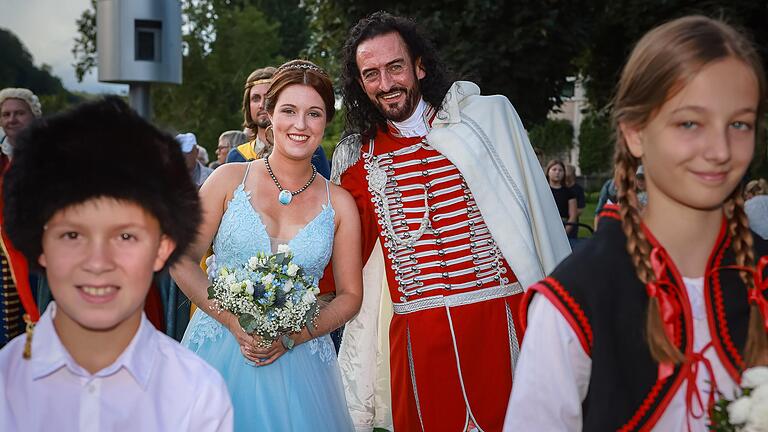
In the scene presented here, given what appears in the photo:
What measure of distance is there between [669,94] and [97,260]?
1.44m

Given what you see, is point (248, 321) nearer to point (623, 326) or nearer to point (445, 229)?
point (445, 229)

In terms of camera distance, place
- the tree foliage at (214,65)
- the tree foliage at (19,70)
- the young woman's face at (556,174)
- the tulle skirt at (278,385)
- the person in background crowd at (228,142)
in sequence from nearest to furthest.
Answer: the tulle skirt at (278,385) → the person in background crowd at (228,142) → the tree foliage at (19,70) → the young woman's face at (556,174) → the tree foliage at (214,65)

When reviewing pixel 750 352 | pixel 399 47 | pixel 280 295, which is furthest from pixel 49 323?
pixel 399 47

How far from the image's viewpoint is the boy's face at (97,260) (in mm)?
2213

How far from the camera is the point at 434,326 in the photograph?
4324mm

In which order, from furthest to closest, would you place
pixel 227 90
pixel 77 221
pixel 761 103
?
1. pixel 227 90
2. pixel 761 103
3. pixel 77 221

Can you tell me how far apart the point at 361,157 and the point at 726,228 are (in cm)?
234

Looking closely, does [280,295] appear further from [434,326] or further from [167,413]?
[167,413]

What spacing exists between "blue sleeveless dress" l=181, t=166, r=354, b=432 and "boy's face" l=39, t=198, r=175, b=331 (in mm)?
1698

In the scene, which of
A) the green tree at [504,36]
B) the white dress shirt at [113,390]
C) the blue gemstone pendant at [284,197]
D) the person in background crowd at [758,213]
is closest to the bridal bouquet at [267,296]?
the blue gemstone pendant at [284,197]

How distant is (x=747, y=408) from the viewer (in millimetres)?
2049

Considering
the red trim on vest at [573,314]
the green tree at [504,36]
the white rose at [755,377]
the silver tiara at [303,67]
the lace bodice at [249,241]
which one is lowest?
the white rose at [755,377]

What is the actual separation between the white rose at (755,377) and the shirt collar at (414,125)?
8.42ft

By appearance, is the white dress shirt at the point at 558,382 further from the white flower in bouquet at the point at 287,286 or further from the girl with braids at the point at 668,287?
the white flower in bouquet at the point at 287,286
